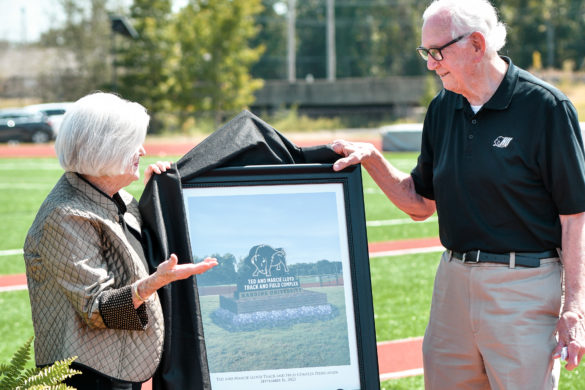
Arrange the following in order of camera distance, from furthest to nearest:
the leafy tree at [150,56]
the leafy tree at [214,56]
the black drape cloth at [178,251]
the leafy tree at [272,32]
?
the leafy tree at [272,32] → the leafy tree at [150,56] → the leafy tree at [214,56] → the black drape cloth at [178,251]

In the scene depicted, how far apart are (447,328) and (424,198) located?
74 cm

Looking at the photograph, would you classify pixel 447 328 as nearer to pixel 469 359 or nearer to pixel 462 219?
pixel 469 359

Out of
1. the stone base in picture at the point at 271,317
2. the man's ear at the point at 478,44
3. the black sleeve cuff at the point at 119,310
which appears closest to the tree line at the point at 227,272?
the stone base in picture at the point at 271,317

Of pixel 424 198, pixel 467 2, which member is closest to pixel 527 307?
pixel 424 198

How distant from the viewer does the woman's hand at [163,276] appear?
113 inches

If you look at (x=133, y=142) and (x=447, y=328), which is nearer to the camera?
(x=133, y=142)

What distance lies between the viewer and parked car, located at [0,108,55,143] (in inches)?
1470

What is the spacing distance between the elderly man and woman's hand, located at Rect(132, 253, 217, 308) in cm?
85

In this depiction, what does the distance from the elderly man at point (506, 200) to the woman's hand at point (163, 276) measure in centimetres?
85

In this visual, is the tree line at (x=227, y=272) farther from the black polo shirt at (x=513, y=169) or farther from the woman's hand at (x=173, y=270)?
the black polo shirt at (x=513, y=169)

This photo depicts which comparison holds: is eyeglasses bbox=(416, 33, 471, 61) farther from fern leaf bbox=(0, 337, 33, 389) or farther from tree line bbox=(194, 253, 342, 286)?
fern leaf bbox=(0, 337, 33, 389)

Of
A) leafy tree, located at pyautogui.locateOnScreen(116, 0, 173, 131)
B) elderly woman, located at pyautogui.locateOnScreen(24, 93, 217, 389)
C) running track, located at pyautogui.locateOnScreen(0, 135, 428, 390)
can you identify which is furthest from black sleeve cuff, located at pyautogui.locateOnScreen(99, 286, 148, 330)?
leafy tree, located at pyautogui.locateOnScreen(116, 0, 173, 131)

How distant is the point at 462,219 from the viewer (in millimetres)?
3521

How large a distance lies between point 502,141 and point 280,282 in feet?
3.90
